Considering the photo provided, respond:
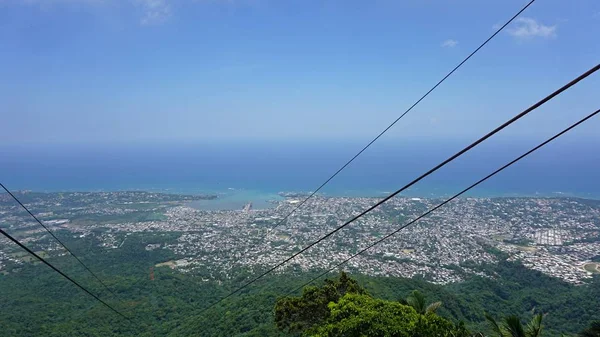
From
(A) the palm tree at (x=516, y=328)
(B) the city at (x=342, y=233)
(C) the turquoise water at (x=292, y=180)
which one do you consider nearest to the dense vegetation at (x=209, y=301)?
(B) the city at (x=342, y=233)

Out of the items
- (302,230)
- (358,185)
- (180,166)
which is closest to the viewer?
(302,230)

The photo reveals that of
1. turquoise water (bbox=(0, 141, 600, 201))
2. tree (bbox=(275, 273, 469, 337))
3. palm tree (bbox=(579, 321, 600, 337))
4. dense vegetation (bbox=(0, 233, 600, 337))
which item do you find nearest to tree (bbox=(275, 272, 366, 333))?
tree (bbox=(275, 273, 469, 337))

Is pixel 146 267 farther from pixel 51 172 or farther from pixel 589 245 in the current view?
pixel 51 172

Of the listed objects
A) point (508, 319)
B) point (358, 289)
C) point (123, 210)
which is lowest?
point (123, 210)

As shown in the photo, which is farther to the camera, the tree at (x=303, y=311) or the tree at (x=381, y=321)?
the tree at (x=303, y=311)

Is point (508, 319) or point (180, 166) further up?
point (508, 319)

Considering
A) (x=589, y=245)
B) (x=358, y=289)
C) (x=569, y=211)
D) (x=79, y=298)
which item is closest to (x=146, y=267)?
(x=79, y=298)

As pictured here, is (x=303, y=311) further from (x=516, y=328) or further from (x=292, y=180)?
(x=292, y=180)

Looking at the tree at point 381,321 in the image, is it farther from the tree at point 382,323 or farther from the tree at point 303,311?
the tree at point 303,311

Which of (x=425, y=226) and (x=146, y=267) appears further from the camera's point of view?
(x=425, y=226)
